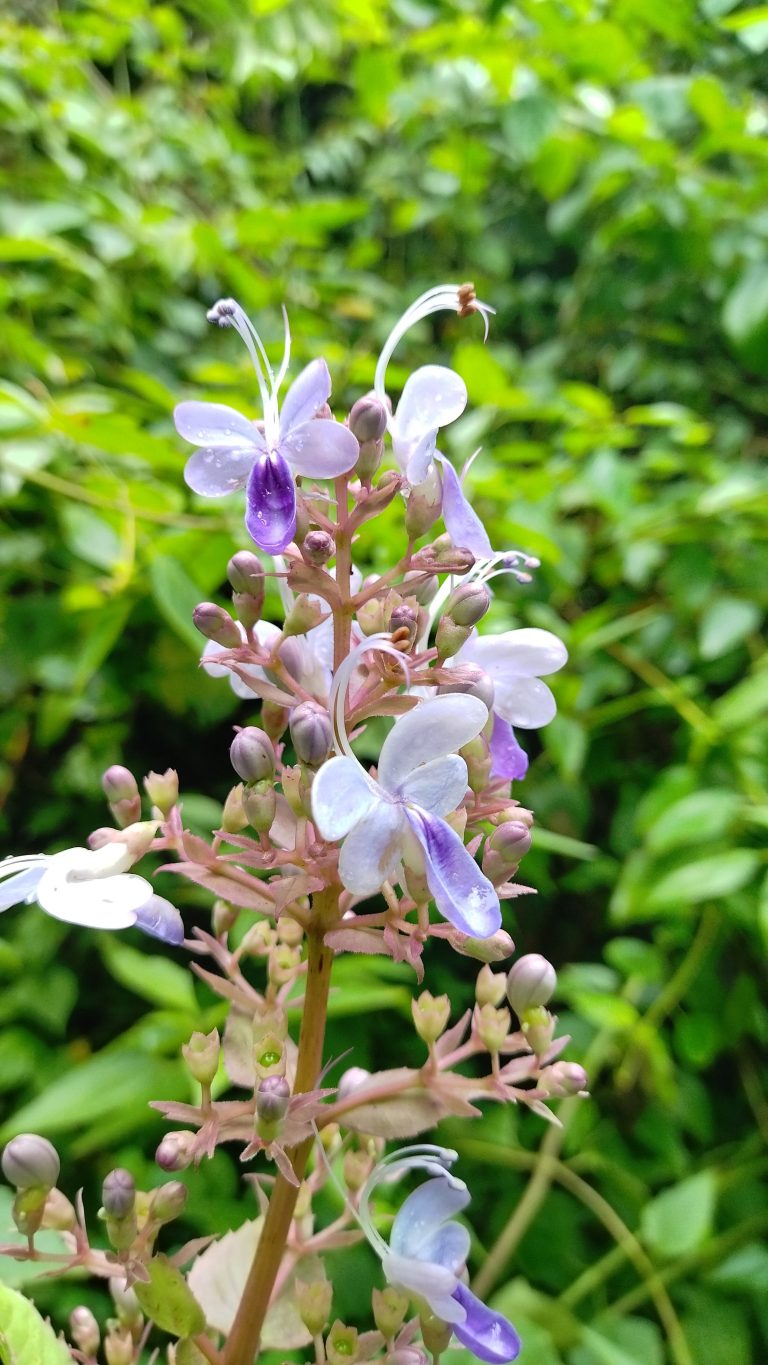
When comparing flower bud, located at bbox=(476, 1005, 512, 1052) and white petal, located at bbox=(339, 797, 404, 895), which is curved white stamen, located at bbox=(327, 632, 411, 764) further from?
flower bud, located at bbox=(476, 1005, 512, 1052)

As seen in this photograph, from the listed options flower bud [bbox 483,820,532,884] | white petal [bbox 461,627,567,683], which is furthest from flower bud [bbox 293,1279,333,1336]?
white petal [bbox 461,627,567,683]

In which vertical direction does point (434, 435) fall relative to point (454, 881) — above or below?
above

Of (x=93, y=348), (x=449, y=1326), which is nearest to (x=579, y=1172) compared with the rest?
(x=449, y=1326)

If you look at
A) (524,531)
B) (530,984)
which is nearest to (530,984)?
(530,984)

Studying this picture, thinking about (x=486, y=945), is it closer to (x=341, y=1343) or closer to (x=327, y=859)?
(x=327, y=859)

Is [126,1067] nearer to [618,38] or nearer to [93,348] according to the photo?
[93,348]
